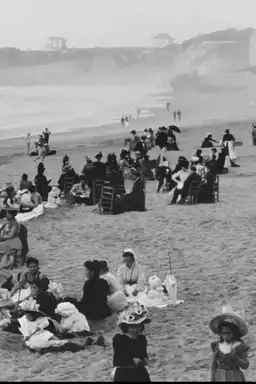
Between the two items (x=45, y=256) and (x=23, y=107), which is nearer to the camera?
(x=45, y=256)

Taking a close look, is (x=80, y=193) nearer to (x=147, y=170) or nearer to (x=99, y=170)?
(x=99, y=170)

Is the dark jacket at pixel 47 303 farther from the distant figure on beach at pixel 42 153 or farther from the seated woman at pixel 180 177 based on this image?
the distant figure on beach at pixel 42 153

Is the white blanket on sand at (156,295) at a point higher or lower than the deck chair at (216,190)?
lower

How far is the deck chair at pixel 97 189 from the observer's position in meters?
17.1

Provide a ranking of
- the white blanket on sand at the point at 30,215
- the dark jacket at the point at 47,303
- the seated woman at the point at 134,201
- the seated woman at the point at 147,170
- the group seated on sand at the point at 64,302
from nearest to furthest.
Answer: the group seated on sand at the point at 64,302 < the dark jacket at the point at 47,303 < the white blanket on sand at the point at 30,215 < the seated woman at the point at 134,201 < the seated woman at the point at 147,170

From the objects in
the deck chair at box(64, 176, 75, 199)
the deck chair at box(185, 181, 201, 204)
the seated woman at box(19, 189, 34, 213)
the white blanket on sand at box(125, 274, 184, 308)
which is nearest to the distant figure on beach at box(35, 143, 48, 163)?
the deck chair at box(64, 176, 75, 199)

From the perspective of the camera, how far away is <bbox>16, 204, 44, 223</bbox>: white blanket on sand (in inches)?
603

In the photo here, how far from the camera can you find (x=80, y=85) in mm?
108875

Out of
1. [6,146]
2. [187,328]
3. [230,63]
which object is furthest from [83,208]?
[230,63]

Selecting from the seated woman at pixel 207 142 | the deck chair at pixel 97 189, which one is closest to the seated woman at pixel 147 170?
the deck chair at pixel 97 189

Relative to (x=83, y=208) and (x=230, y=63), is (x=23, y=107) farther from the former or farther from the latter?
(x=83, y=208)

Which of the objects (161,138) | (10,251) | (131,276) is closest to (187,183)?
(10,251)

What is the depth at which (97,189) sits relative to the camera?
1725 centimetres

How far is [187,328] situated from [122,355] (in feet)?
9.28
